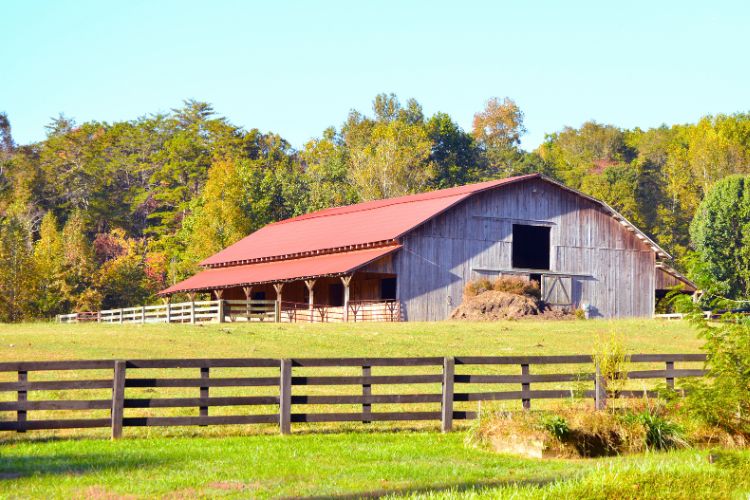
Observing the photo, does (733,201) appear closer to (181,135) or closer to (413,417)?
(181,135)

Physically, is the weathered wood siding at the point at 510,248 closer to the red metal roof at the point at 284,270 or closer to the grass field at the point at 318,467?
the red metal roof at the point at 284,270

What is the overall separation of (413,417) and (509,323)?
89.6ft

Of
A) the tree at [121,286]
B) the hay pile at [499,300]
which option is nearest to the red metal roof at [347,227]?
the hay pile at [499,300]

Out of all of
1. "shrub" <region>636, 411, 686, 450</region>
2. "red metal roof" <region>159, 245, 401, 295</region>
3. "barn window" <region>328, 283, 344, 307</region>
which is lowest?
"shrub" <region>636, 411, 686, 450</region>

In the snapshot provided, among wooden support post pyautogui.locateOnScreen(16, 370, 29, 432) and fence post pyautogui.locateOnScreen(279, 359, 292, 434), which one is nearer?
wooden support post pyautogui.locateOnScreen(16, 370, 29, 432)

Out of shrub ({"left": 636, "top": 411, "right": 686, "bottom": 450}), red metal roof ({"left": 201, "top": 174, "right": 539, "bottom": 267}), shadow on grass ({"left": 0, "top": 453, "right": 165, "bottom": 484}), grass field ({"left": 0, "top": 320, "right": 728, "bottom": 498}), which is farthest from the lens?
red metal roof ({"left": 201, "top": 174, "right": 539, "bottom": 267})

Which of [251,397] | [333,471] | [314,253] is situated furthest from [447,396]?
[314,253]

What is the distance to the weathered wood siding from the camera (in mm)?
50875

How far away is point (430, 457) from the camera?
53.4 feet

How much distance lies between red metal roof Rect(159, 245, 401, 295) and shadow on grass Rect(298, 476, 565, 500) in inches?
1332

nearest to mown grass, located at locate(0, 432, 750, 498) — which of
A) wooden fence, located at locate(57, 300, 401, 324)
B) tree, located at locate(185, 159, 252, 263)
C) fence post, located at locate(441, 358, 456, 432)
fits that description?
fence post, located at locate(441, 358, 456, 432)

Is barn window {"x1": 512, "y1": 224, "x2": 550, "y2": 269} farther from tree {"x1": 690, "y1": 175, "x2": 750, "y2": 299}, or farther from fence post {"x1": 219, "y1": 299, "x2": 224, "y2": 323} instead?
tree {"x1": 690, "y1": 175, "x2": 750, "y2": 299}

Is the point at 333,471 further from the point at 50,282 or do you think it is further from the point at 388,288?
the point at 50,282

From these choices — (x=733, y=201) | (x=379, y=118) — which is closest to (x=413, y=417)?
(x=733, y=201)
